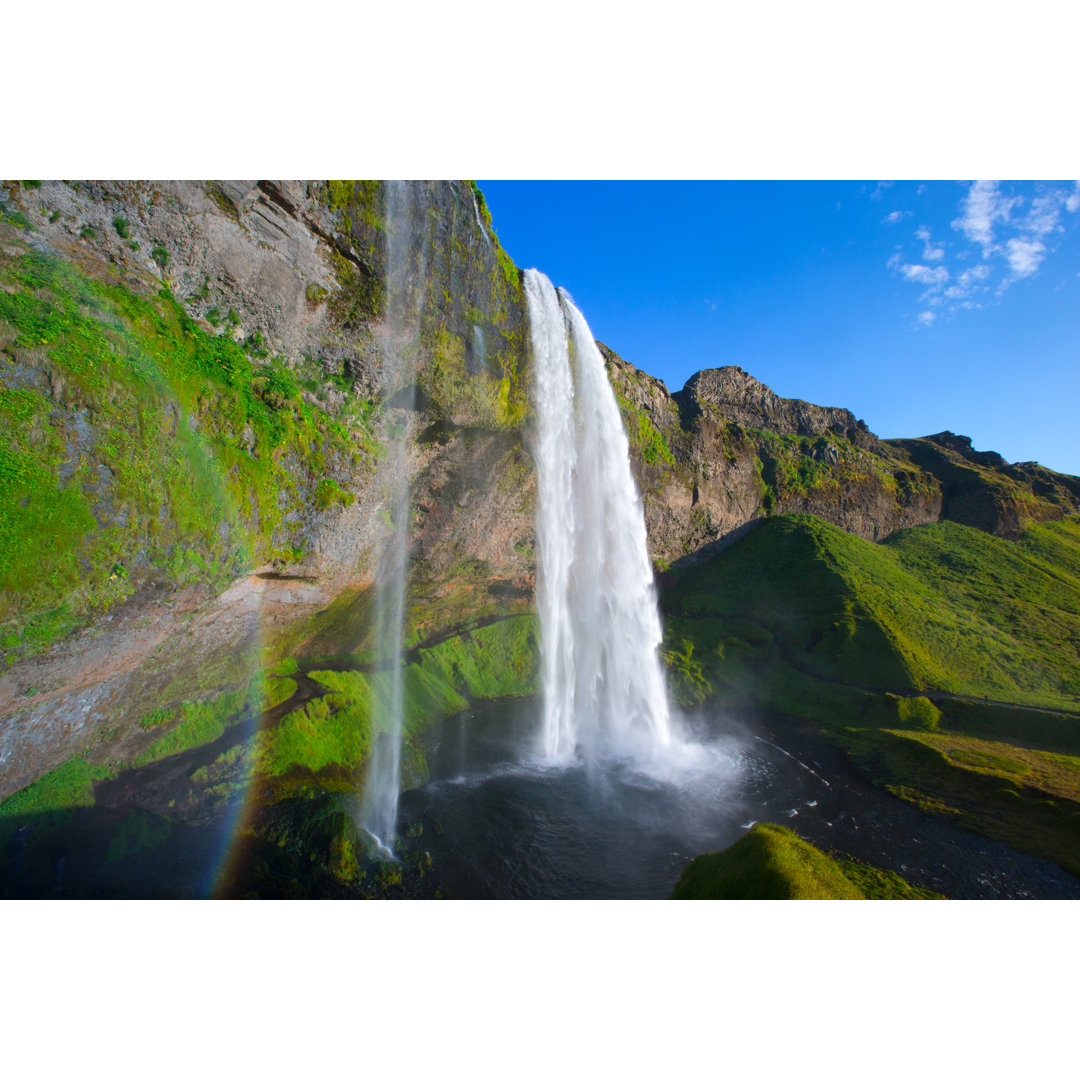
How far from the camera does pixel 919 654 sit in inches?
834

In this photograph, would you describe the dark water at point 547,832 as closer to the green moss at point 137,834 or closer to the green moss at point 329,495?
the green moss at point 137,834

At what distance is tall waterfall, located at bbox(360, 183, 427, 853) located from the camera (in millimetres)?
11953

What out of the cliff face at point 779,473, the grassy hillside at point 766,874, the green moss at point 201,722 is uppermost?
the cliff face at point 779,473

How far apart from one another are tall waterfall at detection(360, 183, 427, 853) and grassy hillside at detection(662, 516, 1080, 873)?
13128 millimetres

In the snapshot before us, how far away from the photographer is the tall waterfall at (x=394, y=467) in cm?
1195

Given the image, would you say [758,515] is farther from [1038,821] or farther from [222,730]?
[222,730]

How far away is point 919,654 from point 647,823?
17.8m

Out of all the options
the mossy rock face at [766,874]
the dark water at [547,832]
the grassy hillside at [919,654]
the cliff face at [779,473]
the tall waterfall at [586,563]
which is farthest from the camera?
the cliff face at [779,473]

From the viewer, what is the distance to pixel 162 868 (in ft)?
28.3

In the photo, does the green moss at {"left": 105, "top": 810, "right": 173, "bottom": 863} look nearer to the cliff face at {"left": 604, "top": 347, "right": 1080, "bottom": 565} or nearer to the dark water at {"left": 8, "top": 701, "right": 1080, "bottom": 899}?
the dark water at {"left": 8, "top": 701, "right": 1080, "bottom": 899}

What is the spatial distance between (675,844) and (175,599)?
12053 millimetres

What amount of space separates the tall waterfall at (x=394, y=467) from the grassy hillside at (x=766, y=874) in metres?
6.77

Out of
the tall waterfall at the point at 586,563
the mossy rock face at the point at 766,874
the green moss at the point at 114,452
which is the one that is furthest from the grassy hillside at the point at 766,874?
the green moss at the point at 114,452

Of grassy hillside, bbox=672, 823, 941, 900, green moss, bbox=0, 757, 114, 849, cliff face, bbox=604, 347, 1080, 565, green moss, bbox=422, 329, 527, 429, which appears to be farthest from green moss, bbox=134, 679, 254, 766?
cliff face, bbox=604, 347, 1080, 565
